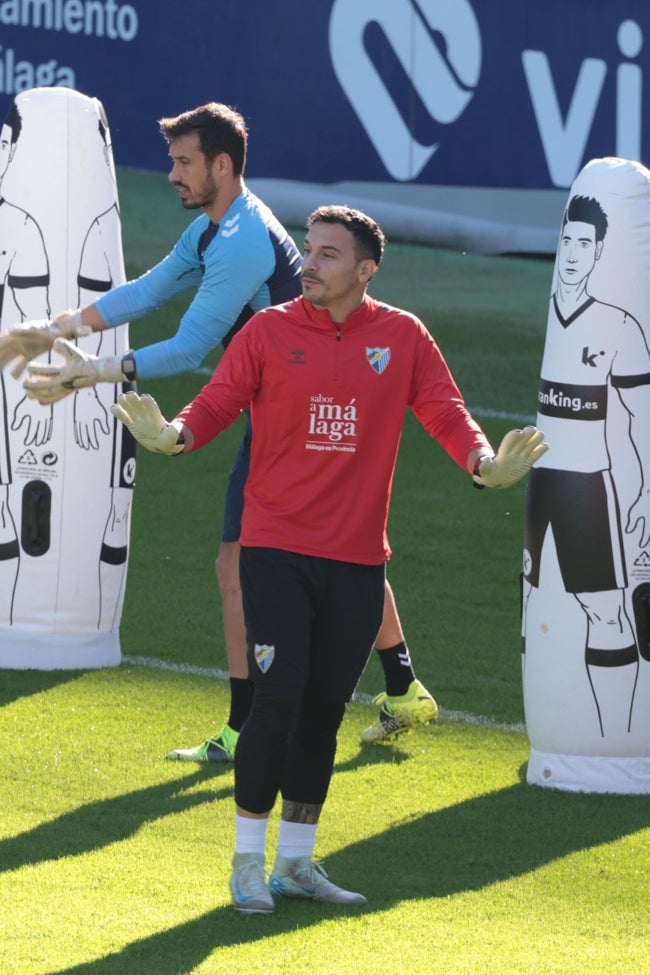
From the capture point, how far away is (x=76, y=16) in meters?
13.9

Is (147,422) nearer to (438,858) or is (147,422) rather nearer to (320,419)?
(320,419)

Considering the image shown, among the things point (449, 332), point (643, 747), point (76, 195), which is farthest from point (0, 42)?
point (643, 747)

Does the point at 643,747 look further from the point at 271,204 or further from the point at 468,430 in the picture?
the point at 271,204

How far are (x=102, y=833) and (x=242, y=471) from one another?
49.8 inches

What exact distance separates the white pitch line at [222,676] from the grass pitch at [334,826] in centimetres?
2

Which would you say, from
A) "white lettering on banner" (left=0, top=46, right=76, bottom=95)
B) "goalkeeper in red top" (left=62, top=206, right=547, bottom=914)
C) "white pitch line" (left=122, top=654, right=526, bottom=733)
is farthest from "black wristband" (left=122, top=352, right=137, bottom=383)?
"white lettering on banner" (left=0, top=46, right=76, bottom=95)

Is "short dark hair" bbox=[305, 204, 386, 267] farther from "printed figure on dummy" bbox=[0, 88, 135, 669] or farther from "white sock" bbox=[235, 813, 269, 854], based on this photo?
"printed figure on dummy" bbox=[0, 88, 135, 669]

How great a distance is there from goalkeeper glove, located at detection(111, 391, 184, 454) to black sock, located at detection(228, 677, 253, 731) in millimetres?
1735

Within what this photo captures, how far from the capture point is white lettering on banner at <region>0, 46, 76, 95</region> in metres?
13.5

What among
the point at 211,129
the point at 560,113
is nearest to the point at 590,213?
the point at 211,129

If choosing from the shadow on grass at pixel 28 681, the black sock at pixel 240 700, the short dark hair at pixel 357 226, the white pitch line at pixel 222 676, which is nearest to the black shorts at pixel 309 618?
the short dark hair at pixel 357 226

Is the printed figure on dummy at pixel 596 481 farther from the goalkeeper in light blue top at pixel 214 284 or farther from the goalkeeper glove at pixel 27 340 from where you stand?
the goalkeeper glove at pixel 27 340

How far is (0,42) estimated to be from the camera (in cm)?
1344

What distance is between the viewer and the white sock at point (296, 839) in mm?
4637
